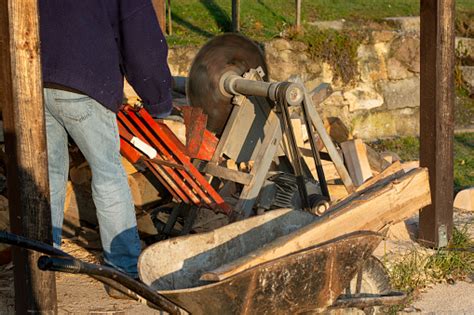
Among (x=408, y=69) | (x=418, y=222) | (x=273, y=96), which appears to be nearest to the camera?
(x=273, y=96)

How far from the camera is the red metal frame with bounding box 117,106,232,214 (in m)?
5.71

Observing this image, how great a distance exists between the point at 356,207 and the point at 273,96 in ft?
4.13

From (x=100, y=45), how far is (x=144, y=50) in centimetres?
24

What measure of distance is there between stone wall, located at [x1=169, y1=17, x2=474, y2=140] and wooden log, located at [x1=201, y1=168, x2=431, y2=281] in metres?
5.18

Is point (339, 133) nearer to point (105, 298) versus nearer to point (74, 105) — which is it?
point (105, 298)

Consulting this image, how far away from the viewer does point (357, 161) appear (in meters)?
7.26

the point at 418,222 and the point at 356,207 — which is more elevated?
the point at 356,207

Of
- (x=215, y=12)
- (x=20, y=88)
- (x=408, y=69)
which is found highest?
(x=20, y=88)

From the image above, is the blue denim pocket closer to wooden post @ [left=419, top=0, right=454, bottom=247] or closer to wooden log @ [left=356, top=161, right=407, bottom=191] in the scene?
wooden log @ [left=356, top=161, right=407, bottom=191]

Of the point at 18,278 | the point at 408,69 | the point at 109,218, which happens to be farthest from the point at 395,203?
the point at 408,69

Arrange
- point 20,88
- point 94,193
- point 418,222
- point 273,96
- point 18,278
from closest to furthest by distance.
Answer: point 20,88
point 18,278
point 94,193
point 273,96
point 418,222

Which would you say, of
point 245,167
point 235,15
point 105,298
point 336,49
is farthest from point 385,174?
point 235,15

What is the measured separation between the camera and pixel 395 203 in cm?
505

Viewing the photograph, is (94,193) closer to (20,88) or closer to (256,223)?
(256,223)
